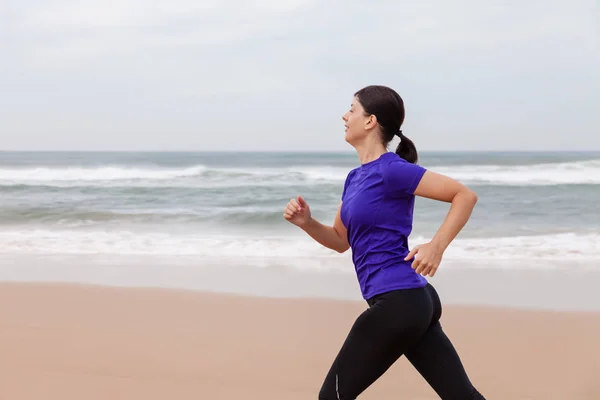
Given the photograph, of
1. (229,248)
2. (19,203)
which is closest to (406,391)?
(229,248)

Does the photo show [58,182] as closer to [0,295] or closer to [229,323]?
[0,295]

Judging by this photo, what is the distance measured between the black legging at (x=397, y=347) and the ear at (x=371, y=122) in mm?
645

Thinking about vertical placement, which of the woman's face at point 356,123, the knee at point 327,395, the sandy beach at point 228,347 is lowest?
the sandy beach at point 228,347

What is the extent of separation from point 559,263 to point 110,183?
18.5 metres

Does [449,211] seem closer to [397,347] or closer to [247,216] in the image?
[397,347]

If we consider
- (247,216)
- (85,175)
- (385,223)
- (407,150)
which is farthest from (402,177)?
(85,175)

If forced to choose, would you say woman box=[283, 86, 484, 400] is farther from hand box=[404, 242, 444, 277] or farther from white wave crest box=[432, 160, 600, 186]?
white wave crest box=[432, 160, 600, 186]

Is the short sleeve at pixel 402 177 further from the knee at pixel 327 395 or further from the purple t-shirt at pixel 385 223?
the knee at pixel 327 395

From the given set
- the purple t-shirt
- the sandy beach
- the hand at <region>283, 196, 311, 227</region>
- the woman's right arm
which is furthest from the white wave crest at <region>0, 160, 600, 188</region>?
the purple t-shirt

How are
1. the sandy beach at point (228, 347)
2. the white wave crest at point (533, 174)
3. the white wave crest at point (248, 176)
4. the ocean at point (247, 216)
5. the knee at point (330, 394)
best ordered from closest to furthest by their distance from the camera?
the knee at point (330, 394) → the sandy beach at point (228, 347) → the ocean at point (247, 216) → the white wave crest at point (248, 176) → the white wave crest at point (533, 174)

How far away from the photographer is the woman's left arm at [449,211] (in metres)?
2.29

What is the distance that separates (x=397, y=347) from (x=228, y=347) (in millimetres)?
2917

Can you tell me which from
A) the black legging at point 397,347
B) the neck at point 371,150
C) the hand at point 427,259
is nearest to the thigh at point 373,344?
the black legging at point 397,347

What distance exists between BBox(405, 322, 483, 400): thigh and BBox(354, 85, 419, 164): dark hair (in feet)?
2.29
